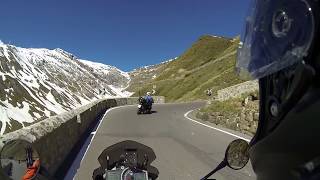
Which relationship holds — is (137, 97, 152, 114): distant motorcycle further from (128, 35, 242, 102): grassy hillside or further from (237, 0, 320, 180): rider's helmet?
(128, 35, 242, 102): grassy hillside

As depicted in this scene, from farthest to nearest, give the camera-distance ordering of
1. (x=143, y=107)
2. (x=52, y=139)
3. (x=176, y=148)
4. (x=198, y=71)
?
(x=198, y=71) → (x=143, y=107) → (x=176, y=148) → (x=52, y=139)

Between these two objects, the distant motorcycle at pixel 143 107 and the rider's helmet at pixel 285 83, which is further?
the distant motorcycle at pixel 143 107

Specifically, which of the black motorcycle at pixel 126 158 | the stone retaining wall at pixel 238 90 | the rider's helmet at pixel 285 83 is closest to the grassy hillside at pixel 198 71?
the stone retaining wall at pixel 238 90

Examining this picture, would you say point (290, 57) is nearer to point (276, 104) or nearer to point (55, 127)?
→ point (276, 104)

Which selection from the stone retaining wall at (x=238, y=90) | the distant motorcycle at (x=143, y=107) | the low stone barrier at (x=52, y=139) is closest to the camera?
the low stone barrier at (x=52, y=139)

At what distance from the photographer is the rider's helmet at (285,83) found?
1552 millimetres

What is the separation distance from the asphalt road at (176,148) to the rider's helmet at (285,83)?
8.25 m

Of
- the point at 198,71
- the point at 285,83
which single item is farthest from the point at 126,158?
the point at 198,71

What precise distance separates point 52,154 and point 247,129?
395 inches

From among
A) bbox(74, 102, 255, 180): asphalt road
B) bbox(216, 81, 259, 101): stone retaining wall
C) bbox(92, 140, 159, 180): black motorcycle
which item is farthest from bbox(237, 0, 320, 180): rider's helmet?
bbox(216, 81, 259, 101): stone retaining wall

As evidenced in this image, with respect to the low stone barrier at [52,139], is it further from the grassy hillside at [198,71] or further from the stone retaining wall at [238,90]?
the grassy hillside at [198,71]

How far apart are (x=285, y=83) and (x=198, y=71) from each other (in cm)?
11862

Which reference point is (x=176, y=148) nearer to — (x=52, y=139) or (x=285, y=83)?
(x=52, y=139)

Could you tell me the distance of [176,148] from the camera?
15398mm
